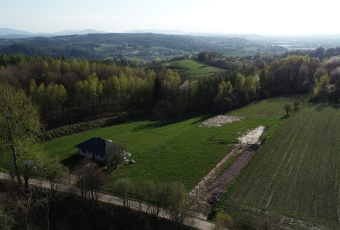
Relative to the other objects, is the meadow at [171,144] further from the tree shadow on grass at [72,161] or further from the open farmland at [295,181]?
the open farmland at [295,181]

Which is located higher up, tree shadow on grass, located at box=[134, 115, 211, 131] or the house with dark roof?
the house with dark roof

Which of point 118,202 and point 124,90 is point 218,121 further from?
point 118,202

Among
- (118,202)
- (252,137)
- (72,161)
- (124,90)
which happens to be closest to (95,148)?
(72,161)

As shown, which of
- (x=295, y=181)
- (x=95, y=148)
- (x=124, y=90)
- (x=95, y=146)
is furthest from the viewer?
(x=124, y=90)

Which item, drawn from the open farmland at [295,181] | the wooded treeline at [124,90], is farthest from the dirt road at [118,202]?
the wooded treeline at [124,90]

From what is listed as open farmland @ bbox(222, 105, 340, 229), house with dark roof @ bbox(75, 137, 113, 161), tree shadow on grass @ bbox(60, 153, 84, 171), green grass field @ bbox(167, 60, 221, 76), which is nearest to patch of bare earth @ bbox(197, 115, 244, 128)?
open farmland @ bbox(222, 105, 340, 229)

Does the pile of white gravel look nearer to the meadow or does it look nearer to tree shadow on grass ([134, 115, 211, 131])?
the meadow

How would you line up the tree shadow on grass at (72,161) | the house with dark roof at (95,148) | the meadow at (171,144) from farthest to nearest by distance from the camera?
the house with dark roof at (95,148) → the tree shadow on grass at (72,161) → the meadow at (171,144)
